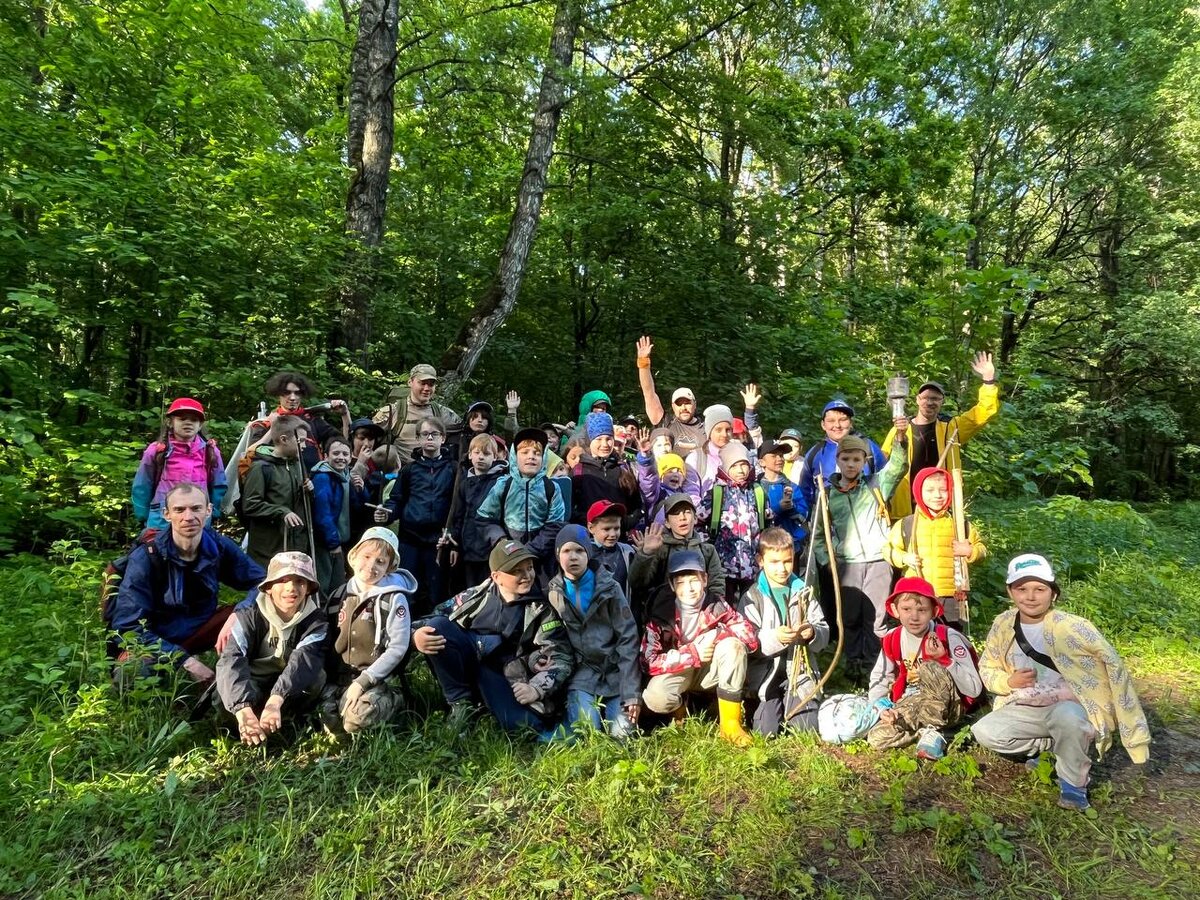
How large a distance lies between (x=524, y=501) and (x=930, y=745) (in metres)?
3.29

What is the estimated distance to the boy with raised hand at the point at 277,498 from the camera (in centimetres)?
499

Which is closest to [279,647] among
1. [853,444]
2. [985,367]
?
[853,444]

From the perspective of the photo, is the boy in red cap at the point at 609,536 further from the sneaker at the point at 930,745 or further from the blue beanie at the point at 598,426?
the sneaker at the point at 930,745

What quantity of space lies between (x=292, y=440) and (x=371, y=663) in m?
2.19

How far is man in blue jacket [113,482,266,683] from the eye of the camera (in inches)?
155

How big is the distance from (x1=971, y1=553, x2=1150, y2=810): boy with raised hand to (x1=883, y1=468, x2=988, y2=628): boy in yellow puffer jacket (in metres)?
0.64

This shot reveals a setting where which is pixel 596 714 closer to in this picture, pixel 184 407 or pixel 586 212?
pixel 184 407

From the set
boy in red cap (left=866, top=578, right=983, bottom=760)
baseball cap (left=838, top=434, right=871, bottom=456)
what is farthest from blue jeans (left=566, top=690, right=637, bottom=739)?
baseball cap (left=838, top=434, right=871, bottom=456)

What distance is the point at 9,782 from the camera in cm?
321

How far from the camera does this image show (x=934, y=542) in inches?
186

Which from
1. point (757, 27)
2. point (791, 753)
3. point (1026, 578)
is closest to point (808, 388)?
point (1026, 578)

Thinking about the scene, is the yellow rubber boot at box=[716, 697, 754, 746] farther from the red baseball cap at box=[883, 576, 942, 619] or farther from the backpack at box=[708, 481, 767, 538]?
the backpack at box=[708, 481, 767, 538]

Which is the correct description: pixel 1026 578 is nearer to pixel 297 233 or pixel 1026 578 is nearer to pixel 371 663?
pixel 371 663

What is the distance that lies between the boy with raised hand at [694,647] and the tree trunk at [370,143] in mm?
5422
